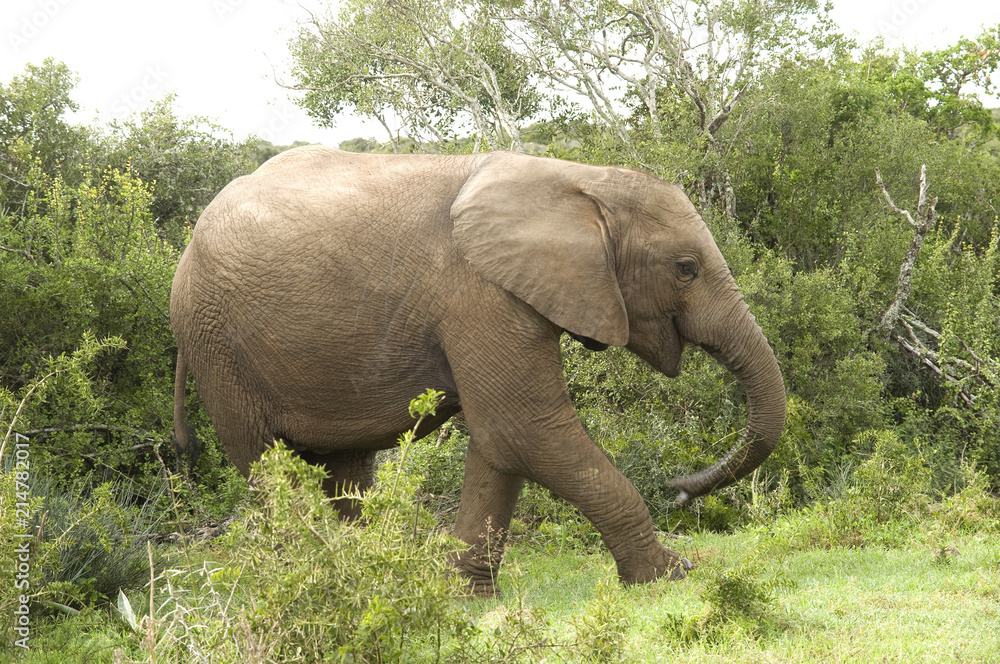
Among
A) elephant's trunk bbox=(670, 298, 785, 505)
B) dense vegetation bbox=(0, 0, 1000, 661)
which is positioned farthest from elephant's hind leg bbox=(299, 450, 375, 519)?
elephant's trunk bbox=(670, 298, 785, 505)

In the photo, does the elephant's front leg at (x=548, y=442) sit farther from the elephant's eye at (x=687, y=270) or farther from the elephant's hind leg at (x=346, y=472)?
the elephant's hind leg at (x=346, y=472)

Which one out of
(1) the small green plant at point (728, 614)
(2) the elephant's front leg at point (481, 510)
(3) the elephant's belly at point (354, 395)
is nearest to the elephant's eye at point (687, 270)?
(3) the elephant's belly at point (354, 395)

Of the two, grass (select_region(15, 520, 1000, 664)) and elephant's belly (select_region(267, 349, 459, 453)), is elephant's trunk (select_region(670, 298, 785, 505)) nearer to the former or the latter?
grass (select_region(15, 520, 1000, 664))

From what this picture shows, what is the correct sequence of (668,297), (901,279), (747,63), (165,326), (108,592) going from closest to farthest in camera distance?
1. (668,297)
2. (108,592)
3. (165,326)
4. (901,279)
5. (747,63)

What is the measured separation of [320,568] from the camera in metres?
3.64

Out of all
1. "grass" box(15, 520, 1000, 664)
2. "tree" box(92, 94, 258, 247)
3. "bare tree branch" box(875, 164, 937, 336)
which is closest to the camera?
"grass" box(15, 520, 1000, 664)

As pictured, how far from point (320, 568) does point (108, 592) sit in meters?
3.51

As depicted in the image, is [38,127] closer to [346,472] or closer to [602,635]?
[346,472]

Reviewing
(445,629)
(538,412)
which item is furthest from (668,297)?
(445,629)

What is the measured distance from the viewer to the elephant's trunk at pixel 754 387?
5965mm

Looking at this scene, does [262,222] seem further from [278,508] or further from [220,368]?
[278,508]

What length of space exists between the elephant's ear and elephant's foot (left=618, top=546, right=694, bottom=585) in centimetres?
133

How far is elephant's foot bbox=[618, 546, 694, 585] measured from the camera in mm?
5824

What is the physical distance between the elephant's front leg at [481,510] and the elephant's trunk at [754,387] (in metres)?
1.44
